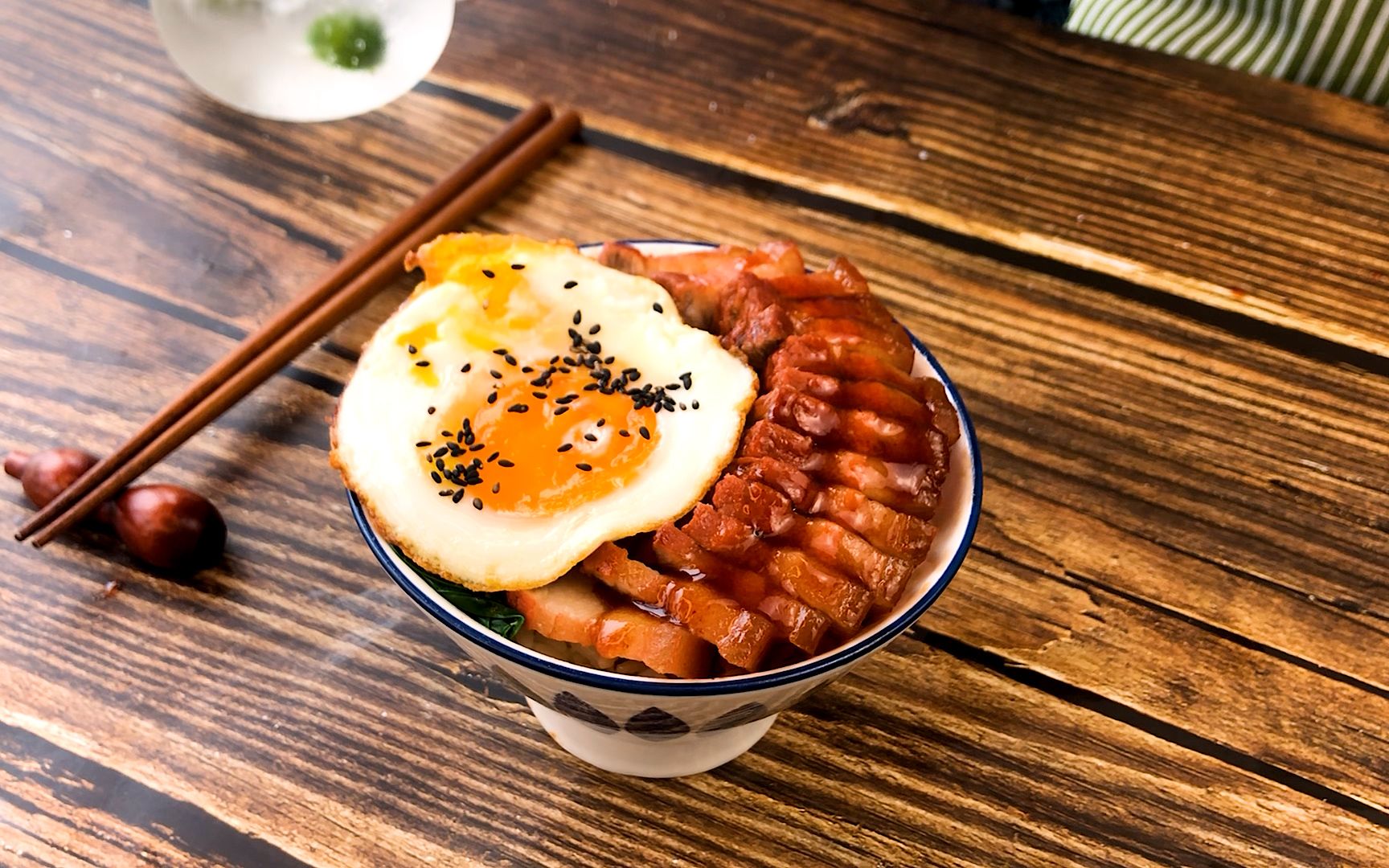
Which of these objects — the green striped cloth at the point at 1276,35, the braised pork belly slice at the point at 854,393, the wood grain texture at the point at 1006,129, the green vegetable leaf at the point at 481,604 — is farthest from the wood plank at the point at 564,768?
the green striped cloth at the point at 1276,35

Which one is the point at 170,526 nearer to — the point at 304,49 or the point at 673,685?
the point at 673,685

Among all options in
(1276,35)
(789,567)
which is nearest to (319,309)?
(789,567)

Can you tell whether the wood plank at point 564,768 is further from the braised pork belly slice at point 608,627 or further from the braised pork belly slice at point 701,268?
the braised pork belly slice at point 701,268

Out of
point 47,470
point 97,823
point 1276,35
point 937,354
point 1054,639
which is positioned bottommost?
point 97,823

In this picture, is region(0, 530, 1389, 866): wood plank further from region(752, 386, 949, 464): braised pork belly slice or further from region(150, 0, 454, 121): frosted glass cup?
region(150, 0, 454, 121): frosted glass cup

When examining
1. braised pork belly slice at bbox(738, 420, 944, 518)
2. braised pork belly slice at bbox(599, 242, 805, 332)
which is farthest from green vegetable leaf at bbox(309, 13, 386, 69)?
braised pork belly slice at bbox(738, 420, 944, 518)

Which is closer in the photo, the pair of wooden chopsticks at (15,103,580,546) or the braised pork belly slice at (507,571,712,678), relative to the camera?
the braised pork belly slice at (507,571,712,678)
